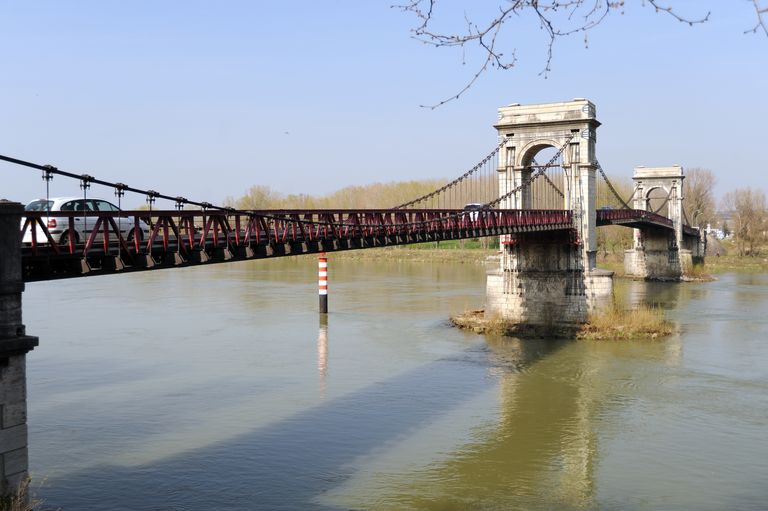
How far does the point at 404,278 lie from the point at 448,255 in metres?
27.3

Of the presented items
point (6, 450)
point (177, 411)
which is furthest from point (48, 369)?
point (6, 450)

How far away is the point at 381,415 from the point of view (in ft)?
65.7

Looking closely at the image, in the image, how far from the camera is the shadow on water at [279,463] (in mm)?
14023

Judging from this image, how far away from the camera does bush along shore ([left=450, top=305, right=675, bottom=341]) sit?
33.0 metres

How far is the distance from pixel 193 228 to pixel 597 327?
21907 millimetres

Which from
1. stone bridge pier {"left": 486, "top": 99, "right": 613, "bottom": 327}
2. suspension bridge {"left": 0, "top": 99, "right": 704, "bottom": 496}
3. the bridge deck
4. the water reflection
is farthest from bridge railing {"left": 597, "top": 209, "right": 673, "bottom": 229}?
the bridge deck

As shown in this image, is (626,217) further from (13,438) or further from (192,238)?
(13,438)

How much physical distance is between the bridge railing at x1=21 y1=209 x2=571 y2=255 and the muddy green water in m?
4.24

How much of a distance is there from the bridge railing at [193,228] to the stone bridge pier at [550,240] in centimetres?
591

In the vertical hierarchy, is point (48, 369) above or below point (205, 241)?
below

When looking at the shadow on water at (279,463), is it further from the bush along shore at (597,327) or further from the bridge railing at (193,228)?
the bush along shore at (597,327)

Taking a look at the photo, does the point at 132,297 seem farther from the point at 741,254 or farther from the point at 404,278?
the point at 741,254

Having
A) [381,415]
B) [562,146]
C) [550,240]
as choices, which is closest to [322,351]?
[381,415]

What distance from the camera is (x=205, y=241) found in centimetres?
1617
